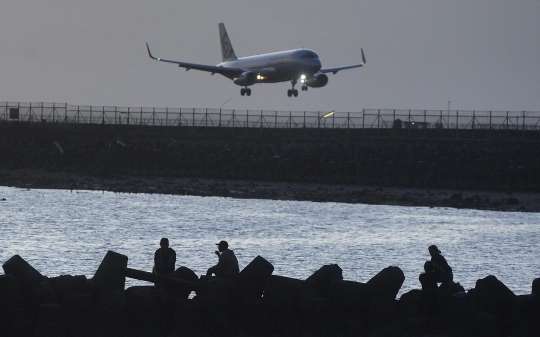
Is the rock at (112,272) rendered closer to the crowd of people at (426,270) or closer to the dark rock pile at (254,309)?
the dark rock pile at (254,309)

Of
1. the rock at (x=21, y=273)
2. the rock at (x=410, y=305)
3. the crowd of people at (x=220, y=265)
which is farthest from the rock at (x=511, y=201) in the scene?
the rock at (x=21, y=273)

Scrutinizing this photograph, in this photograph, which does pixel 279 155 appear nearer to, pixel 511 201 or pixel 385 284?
pixel 511 201

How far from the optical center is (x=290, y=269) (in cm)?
3878

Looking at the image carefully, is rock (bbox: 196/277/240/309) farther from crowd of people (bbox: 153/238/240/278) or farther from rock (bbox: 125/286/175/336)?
crowd of people (bbox: 153/238/240/278)

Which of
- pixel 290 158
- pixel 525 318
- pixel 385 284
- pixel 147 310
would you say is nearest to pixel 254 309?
pixel 147 310

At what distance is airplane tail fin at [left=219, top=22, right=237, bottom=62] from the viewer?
120938mm

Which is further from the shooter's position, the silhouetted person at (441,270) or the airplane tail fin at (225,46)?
the airplane tail fin at (225,46)

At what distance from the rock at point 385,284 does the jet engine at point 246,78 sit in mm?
69327

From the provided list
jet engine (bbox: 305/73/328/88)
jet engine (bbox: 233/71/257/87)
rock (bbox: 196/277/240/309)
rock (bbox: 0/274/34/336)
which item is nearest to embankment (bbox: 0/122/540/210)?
jet engine (bbox: 305/73/328/88)

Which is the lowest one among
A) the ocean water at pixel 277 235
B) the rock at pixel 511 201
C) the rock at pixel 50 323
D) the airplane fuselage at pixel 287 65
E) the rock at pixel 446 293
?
the ocean water at pixel 277 235

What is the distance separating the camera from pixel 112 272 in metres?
21.9


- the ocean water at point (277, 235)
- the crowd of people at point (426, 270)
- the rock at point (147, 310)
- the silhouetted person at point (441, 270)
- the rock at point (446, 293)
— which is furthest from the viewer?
the ocean water at point (277, 235)

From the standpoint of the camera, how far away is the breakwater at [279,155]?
77625 mm

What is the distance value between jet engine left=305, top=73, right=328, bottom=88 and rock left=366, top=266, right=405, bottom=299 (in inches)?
2705
